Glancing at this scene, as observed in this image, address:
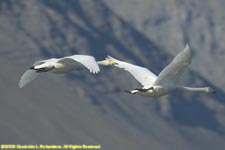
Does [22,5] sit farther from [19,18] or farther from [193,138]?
[193,138]

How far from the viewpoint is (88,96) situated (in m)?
150

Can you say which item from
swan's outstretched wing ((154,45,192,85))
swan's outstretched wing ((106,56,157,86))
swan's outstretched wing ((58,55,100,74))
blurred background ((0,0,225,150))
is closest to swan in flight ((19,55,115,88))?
swan's outstretched wing ((58,55,100,74))

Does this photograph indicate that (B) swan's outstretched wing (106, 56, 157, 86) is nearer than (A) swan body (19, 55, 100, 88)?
No

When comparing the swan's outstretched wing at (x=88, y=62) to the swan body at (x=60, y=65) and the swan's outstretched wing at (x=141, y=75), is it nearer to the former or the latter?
the swan body at (x=60, y=65)

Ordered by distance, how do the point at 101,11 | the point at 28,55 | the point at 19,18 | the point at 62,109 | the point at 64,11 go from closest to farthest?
1. the point at 62,109
2. the point at 28,55
3. the point at 19,18
4. the point at 64,11
5. the point at 101,11

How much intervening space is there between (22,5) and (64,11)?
15349 millimetres

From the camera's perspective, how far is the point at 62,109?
135m

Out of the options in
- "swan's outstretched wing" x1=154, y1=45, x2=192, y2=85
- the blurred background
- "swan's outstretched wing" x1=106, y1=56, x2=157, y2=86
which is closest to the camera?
"swan's outstretched wing" x1=154, y1=45, x2=192, y2=85

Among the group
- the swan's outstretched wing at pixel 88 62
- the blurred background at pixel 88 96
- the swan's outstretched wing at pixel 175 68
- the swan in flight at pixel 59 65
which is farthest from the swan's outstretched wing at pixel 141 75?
the blurred background at pixel 88 96

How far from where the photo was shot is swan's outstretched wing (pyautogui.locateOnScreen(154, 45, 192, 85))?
34.3 meters

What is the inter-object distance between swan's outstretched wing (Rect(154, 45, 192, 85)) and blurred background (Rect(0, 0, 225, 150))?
71711mm

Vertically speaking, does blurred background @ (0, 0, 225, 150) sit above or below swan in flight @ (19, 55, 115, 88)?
above

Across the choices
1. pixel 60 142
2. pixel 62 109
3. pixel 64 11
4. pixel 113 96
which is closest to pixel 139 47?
pixel 64 11

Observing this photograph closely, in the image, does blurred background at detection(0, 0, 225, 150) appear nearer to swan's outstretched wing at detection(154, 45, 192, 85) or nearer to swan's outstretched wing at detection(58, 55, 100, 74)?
swan's outstretched wing at detection(58, 55, 100, 74)
